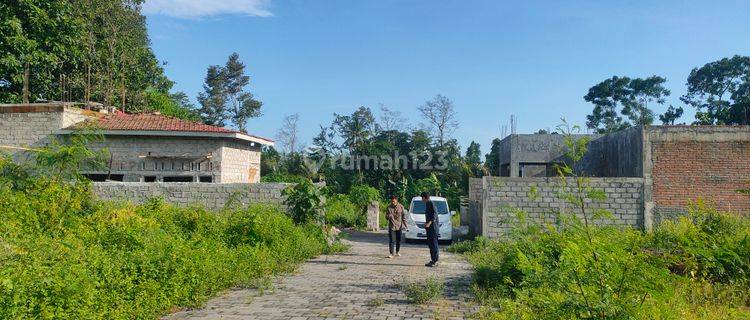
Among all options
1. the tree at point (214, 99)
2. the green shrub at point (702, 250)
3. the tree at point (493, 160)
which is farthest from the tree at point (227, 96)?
the green shrub at point (702, 250)

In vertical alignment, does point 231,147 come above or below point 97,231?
above

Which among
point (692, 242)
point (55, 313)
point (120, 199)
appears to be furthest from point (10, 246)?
point (120, 199)

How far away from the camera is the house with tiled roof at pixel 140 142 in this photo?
2008cm

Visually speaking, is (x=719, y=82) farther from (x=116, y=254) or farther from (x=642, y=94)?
(x=116, y=254)

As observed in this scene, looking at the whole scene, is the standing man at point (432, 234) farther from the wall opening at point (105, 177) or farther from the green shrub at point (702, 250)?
the wall opening at point (105, 177)

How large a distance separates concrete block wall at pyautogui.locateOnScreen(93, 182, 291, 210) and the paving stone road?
10.3 ft

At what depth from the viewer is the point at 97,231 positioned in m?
8.75

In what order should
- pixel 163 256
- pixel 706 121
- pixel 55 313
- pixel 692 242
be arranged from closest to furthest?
1. pixel 692 242
2. pixel 55 313
3. pixel 163 256
4. pixel 706 121

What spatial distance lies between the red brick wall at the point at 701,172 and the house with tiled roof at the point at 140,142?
14.1 meters

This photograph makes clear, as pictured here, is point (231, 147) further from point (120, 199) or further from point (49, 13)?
point (49, 13)

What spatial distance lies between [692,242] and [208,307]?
5.80m

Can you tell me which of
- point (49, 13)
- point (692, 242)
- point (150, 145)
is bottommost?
point (692, 242)

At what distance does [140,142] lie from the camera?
66.5ft

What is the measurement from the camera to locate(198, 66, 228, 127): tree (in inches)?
2122
